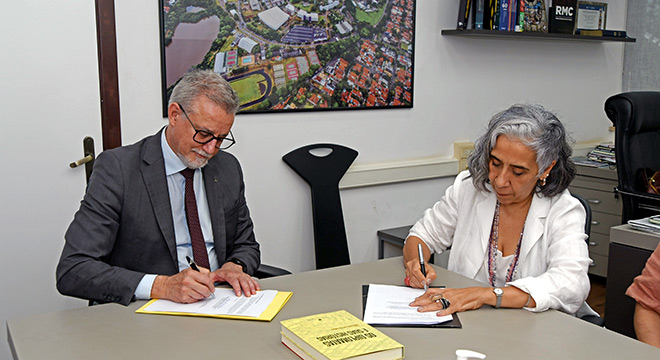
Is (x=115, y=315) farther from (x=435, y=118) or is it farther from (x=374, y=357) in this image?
(x=435, y=118)

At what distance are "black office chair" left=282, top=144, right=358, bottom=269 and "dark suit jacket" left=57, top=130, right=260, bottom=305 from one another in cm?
104

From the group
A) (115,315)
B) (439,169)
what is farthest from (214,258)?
(439,169)

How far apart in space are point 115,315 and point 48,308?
130 centimetres

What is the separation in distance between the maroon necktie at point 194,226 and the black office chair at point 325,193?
1115 mm

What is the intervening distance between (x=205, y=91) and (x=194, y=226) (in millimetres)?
462

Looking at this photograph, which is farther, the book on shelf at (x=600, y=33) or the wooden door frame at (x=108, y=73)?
the book on shelf at (x=600, y=33)

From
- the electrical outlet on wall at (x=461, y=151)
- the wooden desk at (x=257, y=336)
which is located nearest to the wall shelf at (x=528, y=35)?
the electrical outlet on wall at (x=461, y=151)

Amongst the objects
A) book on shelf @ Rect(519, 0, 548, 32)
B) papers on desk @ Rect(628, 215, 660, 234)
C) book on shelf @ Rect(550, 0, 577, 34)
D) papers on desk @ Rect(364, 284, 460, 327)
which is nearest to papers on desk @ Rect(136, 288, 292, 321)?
papers on desk @ Rect(364, 284, 460, 327)

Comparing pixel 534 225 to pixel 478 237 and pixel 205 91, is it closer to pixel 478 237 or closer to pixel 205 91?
pixel 478 237

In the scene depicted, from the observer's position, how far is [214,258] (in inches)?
90.4

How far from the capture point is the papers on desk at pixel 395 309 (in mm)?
1687

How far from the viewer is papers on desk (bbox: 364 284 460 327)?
5.53 ft

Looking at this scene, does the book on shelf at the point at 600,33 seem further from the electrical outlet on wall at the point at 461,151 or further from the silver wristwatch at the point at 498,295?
the silver wristwatch at the point at 498,295

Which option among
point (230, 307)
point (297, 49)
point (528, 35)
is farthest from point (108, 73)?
point (528, 35)
